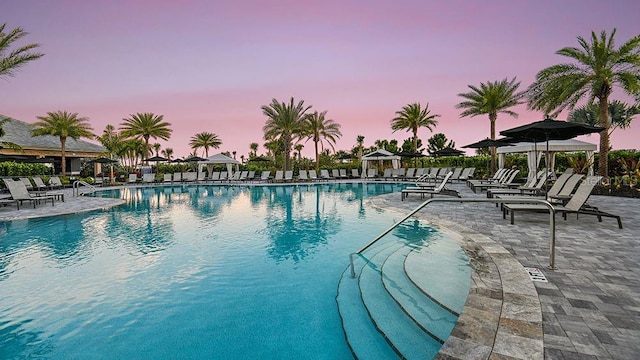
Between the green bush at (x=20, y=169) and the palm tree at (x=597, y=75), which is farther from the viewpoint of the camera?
the green bush at (x=20, y=169)

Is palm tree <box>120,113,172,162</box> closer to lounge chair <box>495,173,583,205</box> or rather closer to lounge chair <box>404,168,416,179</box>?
lounge chair <box>404,168,416,179</box>

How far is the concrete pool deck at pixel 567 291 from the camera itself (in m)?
1.93

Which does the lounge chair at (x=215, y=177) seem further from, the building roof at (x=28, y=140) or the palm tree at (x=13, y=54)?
the palm tree at (x=13, y=54)

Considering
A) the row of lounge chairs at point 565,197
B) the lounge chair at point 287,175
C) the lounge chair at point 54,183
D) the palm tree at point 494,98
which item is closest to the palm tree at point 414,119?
the palm tree at point 494,98

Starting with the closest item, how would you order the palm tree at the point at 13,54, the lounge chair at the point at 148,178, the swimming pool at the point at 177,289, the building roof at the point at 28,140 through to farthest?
the swimming pool at the point at 177,289 → the palm tree at the point at 13,54 → the building roof at the point at 28,140 → the lounge chair at the point at 148,178

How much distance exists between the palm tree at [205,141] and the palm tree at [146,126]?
10266 millimetres

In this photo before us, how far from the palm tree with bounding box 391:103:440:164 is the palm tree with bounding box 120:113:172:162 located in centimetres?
2647

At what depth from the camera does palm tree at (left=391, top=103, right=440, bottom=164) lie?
96.0ft

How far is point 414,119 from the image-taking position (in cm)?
2938

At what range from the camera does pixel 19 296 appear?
3945mm

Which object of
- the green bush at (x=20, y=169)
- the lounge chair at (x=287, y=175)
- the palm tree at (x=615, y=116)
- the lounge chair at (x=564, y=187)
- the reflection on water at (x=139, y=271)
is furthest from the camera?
the palm tree at (x=615, y=116)

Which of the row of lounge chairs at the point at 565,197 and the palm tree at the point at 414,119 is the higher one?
the palm tree at the point at 414,119

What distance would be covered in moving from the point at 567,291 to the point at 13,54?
66.9ft

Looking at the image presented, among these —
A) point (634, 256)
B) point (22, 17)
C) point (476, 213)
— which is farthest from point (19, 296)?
point (22, 17)
